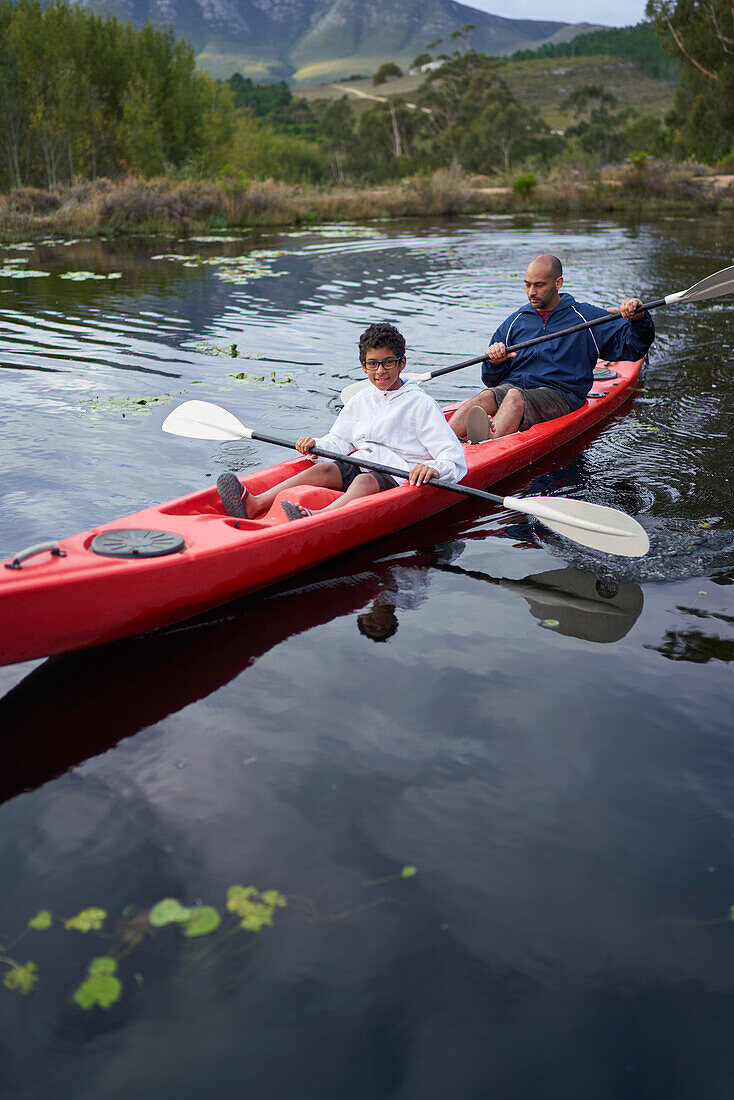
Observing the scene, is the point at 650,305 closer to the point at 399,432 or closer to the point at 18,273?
the point at 399,432

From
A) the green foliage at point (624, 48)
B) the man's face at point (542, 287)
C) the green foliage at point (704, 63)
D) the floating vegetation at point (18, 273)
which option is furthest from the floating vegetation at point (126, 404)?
the green foliage at point (624, 48)

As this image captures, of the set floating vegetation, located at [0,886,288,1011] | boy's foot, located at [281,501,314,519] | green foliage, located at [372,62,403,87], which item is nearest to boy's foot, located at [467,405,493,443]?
boy's foot, located at [281,501,314,519]

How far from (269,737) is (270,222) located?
2045 cm

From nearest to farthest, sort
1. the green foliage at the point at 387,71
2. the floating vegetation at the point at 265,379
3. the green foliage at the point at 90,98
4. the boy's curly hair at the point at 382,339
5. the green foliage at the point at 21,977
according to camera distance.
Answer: the green foliage at the point at 21,977
the boy's curly hair at the point at 382,339
the floating vegetation at the point at 265,379
the green foliage at the point at 90,98
the green foliage at the point at 387,71

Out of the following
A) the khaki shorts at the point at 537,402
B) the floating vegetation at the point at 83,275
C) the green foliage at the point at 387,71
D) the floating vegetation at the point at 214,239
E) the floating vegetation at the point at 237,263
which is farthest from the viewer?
the green foliage at the point at 387,71

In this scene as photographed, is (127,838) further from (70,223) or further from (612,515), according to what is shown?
(70,223)

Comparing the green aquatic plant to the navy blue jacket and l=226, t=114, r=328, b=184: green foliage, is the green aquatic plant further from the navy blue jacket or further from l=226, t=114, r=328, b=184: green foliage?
l=226, t=114, r=328, b=184: green foliage

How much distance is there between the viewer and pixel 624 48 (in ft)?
325

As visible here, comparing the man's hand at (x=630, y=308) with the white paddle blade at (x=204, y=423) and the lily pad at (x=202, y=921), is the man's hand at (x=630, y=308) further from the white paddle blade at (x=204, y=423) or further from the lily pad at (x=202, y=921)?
the lily pad at (x=202, y=921)

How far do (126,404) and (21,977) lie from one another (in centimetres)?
536

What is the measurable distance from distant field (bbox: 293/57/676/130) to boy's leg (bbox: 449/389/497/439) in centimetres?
7940

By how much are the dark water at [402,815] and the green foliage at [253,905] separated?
0.03 meters

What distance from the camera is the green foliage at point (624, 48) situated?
92312mm

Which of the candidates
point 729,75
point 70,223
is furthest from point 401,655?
point 729,75
